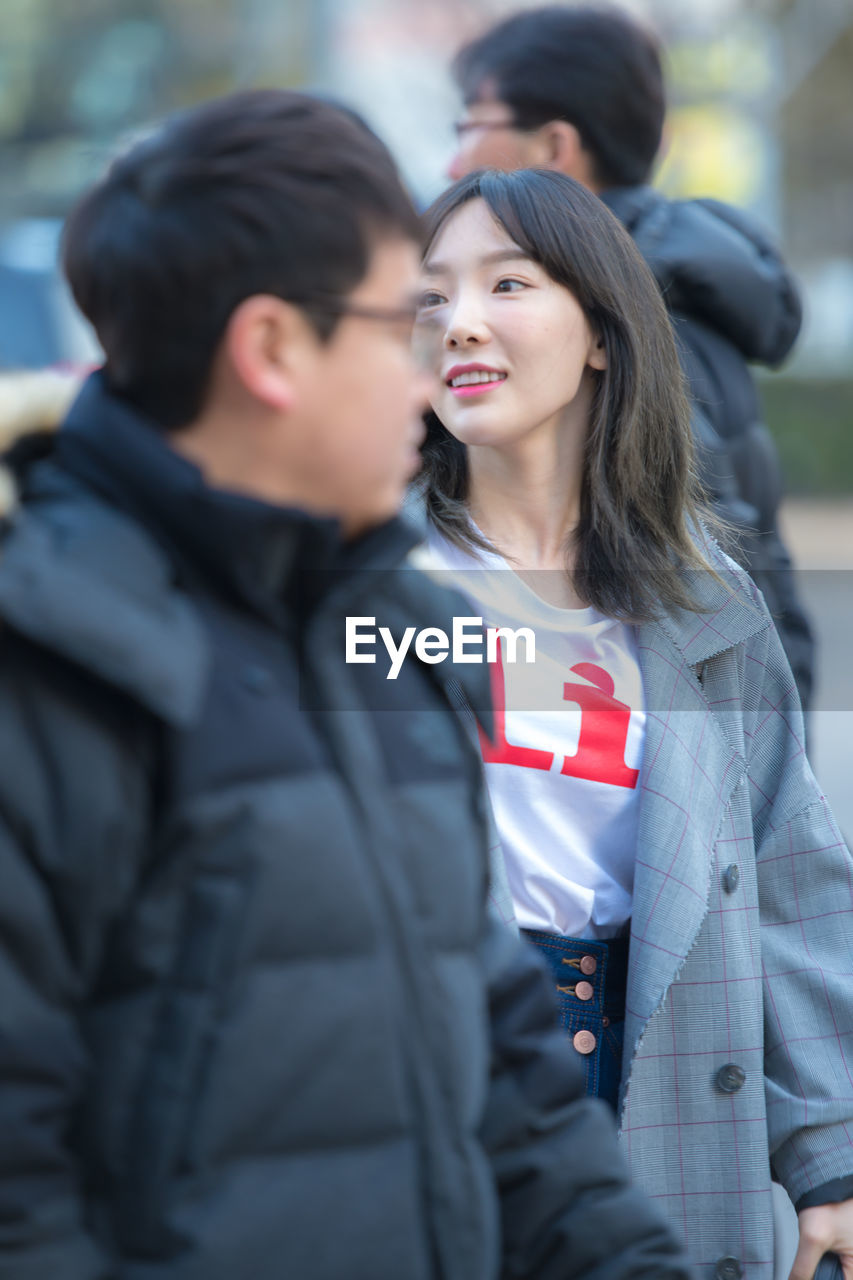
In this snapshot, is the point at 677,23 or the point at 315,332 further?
the point at 677,23

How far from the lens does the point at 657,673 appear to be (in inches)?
89.4

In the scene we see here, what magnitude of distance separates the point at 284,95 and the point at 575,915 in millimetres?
1177

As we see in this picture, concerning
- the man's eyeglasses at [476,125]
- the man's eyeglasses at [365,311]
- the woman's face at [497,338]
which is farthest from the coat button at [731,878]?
the man's eyeglasses at [476,125]

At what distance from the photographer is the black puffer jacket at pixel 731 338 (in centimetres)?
321

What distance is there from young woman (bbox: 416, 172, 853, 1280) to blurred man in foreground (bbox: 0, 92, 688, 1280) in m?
0.67

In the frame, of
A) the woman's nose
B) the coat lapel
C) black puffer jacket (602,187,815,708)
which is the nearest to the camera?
the coat lapel

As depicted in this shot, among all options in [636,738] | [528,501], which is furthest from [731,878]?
[528,501]

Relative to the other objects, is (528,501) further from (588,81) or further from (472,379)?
(588,81)

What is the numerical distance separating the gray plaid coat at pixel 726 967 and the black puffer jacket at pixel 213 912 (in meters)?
0.67

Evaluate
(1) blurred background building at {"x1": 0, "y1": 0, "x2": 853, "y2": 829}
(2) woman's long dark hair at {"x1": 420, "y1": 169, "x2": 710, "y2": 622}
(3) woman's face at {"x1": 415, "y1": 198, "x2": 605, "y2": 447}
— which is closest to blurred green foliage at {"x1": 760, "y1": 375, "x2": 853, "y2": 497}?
(1) blurred background building at {"x1": 0, "y1": 0, "x2": 853, "y2": 829}

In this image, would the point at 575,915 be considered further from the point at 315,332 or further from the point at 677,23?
the point at 677,23

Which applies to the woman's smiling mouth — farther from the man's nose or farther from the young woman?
the man's nose

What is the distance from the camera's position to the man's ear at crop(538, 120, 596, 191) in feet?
11.1

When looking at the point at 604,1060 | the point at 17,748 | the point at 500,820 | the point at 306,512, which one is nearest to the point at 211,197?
the point at 306,512
